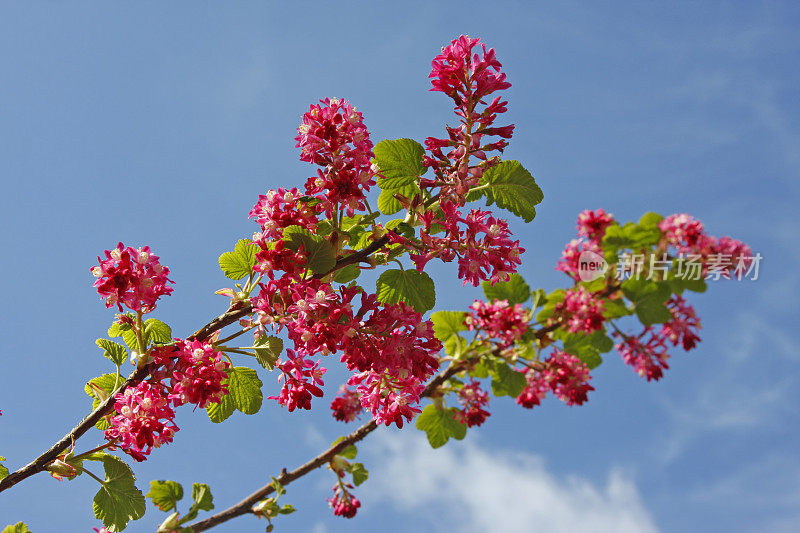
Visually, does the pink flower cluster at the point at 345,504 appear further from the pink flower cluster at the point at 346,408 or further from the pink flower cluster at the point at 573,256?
the pink flower cluster at the point at 573,256

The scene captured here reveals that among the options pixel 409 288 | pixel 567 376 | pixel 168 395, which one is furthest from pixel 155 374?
pixel 567 376

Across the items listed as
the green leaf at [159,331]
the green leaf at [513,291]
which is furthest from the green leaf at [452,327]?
the green leaf at [159,331]

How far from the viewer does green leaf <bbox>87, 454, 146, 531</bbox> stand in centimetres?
280

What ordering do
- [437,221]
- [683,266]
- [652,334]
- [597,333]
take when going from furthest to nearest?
1. [652,334]
2. [597,333]
3. [683,266]
4. [437,221]

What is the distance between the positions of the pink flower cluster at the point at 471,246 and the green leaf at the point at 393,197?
9.1 inches

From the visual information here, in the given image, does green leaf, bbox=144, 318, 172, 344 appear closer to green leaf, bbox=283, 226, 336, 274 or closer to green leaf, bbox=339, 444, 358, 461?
green leaf, bbox=283, 226, 336, 274

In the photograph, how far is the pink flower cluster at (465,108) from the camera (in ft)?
7.78

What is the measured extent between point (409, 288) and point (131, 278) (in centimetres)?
121

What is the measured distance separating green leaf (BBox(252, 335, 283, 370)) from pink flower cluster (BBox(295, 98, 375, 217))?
62 cm

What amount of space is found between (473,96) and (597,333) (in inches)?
135

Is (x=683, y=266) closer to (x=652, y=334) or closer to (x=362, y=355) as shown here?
(x=652, y=334)

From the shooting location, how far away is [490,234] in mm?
2412

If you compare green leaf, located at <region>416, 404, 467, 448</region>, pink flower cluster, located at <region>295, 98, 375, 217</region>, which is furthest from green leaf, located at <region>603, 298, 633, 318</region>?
pink flower cluster, located at <region>295, 98, 375, 217</region>

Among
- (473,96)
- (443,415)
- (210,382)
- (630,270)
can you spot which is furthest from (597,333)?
(210,382)
